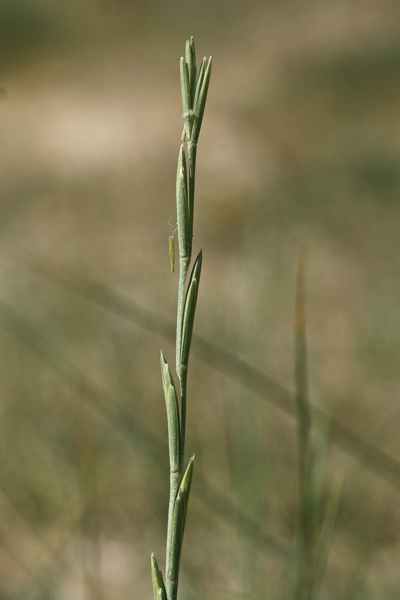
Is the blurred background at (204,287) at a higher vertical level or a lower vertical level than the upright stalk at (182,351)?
higher

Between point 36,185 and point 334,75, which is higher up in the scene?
point 334,75

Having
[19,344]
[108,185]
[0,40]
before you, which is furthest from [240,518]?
[0,40]

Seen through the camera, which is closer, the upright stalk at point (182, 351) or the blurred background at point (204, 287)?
the upright stalk at point (182, 351)

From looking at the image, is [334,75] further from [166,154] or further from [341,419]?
[341,419]

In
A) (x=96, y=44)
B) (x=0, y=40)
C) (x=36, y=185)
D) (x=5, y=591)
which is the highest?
(x=96, y=44)

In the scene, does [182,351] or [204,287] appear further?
[204,287]

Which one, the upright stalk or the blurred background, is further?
the blurred background

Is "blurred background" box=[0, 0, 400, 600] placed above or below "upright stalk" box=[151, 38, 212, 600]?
above

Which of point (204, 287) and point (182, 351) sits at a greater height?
point (204, 287)
